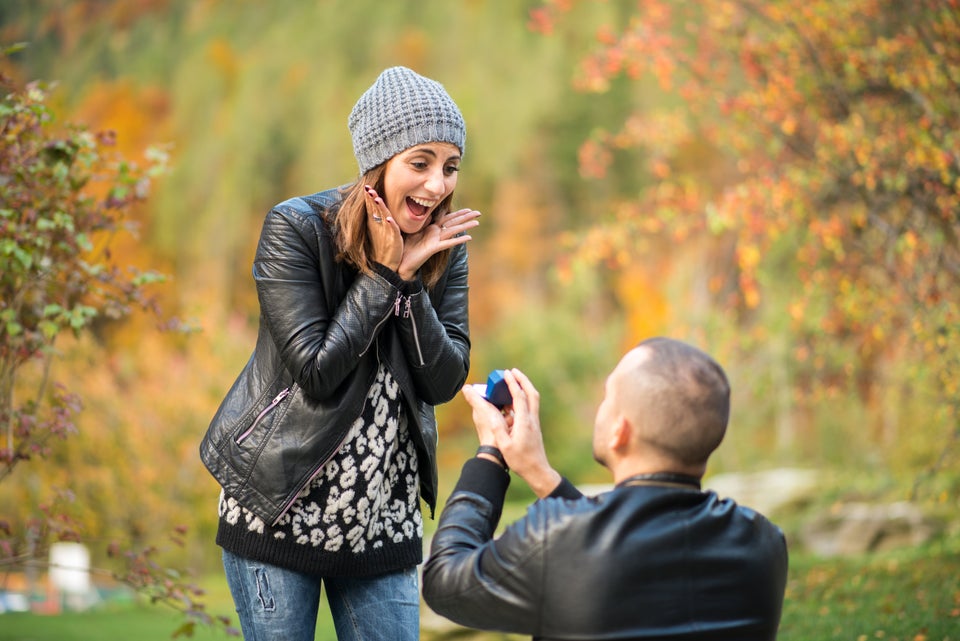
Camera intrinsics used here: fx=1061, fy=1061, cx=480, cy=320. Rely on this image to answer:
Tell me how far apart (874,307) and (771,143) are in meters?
1.17

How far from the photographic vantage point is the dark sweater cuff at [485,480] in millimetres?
1852

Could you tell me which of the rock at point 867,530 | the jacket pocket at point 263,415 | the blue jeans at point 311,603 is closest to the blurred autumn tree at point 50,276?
the blue jeans at point 311,603

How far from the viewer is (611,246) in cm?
620

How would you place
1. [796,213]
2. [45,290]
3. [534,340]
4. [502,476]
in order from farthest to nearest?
[534,340] → [796,213] → [45,290] → [502,476]

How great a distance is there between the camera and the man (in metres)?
1.64

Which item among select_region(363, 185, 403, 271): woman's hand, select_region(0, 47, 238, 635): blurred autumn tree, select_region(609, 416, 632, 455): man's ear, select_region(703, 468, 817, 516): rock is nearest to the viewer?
select_region(609, 416, 632, 455): man's ear

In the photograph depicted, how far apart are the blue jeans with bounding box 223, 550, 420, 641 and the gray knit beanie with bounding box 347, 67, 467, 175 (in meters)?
0.89

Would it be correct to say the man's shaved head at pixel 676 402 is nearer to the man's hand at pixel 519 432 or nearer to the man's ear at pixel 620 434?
the man's ear at pixel 620 434

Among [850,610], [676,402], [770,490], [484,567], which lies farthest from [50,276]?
[770,490]

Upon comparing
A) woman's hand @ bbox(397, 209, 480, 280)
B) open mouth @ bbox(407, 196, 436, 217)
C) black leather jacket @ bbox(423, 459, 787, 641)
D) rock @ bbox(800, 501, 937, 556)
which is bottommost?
rock @ bbox(800, 501, 937, 556)

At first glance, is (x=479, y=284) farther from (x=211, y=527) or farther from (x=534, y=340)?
(x=211, y=527)

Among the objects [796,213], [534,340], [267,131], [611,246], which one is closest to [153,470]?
[534,340]

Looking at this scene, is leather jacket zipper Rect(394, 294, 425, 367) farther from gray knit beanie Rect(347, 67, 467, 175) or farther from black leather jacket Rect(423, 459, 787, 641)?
black leather jacket Rect(423, 459, 787, 641)

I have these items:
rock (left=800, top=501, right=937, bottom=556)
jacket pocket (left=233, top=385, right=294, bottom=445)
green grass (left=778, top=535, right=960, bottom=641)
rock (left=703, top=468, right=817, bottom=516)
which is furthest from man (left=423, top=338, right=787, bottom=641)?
rock (left=703, top=468, right=817, bottom=516)
